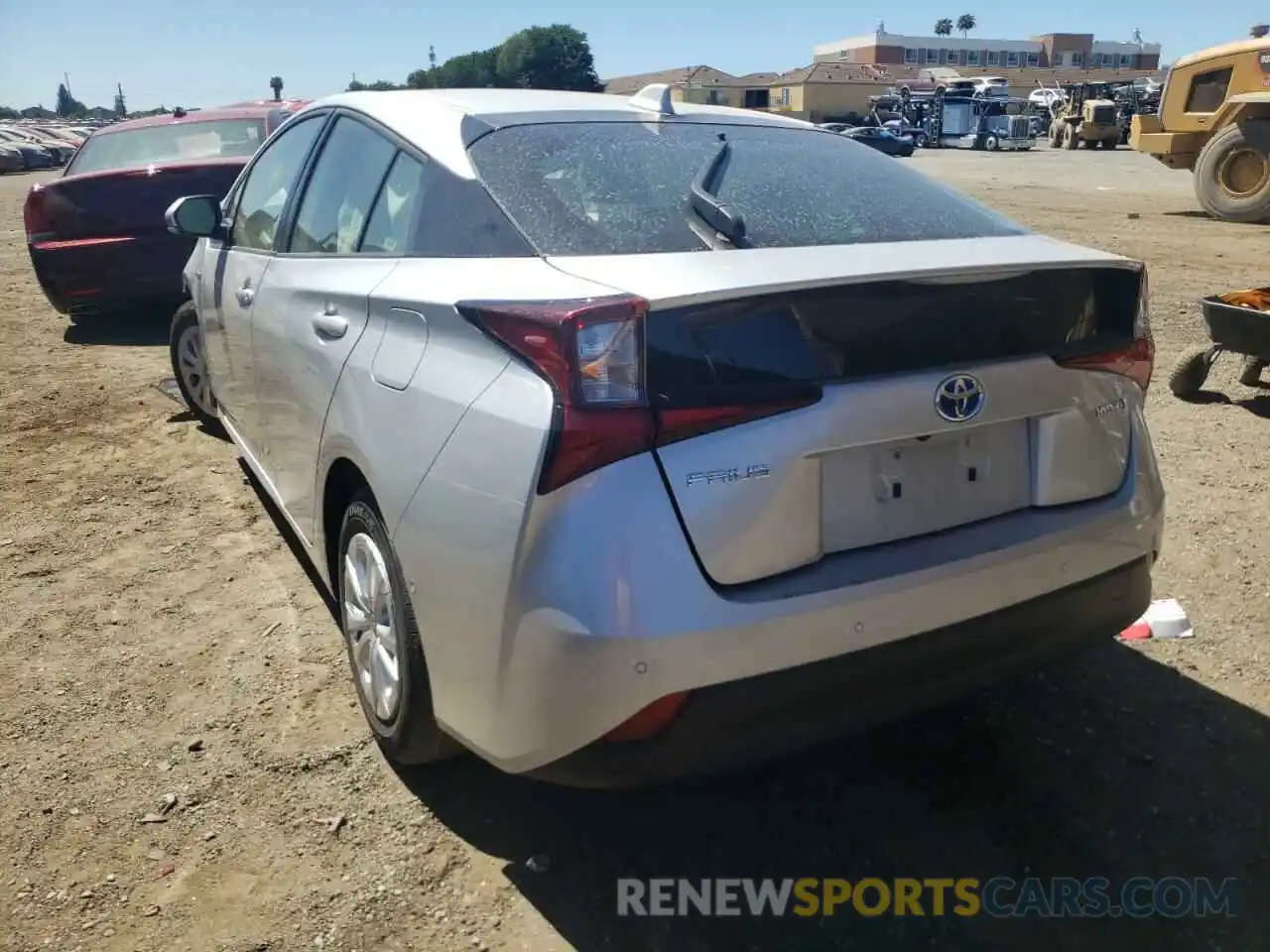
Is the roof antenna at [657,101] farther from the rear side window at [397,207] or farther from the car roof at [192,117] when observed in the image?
the car roof at [192,117]

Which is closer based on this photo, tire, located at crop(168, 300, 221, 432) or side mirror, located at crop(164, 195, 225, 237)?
side mirror, located at crop(164, 195, 225, 237)

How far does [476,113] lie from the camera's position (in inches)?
111

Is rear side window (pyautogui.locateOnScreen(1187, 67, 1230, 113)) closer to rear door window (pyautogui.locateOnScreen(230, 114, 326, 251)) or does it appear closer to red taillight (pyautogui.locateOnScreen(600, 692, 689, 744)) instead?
rear door window (pyautogui.locateOnScreen(230, 114, 326, 251))

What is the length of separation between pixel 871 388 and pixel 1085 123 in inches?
1721

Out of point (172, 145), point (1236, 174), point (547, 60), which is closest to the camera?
point (172, 145)

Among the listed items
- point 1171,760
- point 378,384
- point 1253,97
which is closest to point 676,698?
point 378,384

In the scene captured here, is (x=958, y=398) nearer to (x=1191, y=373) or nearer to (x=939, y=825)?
(x=939, y=825)

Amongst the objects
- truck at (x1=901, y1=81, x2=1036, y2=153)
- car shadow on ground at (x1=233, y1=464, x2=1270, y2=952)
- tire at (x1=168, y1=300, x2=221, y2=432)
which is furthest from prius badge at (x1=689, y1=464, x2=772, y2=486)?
truck at (x1=901, y1=81, x2=1036, y2=153)

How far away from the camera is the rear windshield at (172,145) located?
816cm

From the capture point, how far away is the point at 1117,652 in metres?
3.32

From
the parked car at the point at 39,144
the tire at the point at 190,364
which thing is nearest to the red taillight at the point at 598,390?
the tire at the point at 190,364

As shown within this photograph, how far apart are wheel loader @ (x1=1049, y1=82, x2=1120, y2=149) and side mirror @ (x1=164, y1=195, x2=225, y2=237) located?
4154cm

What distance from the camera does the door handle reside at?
275cm

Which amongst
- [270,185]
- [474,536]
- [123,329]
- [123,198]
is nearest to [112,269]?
[123,198]
